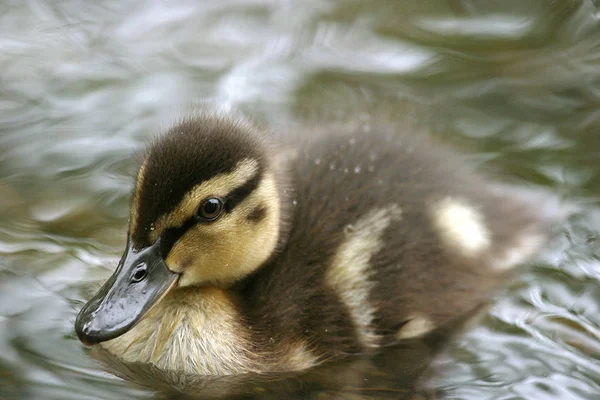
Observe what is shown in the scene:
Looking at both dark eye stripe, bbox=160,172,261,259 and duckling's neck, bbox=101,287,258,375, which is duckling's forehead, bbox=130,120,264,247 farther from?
duckling's neck, bbox=101,287,258,375

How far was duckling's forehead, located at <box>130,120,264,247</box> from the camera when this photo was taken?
2.74 m

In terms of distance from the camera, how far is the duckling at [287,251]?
2.77 meters

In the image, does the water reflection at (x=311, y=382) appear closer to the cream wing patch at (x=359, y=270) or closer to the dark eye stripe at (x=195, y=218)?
the cream wing patch at (x=359, y=270)

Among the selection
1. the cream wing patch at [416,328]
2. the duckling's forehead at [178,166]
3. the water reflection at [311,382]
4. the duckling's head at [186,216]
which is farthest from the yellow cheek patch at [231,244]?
the cream wing patch at [416,328]

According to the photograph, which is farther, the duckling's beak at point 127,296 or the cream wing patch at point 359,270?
the cream wing patch at point 359,270

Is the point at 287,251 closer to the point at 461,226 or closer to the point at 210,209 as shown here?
the point at 210,209

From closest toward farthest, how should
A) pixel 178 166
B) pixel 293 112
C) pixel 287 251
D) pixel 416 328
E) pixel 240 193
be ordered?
pixel 178 166, pixel 240 193, pixel 287 251, pixel 416 328, pixel 293 112

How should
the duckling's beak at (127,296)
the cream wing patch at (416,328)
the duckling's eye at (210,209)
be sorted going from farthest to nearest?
the cream wing patch at (416,328) → the duckling's eye at (210,209) → the duckling's beak at (127,296)

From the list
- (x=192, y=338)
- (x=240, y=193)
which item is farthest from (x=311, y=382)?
(x=240, y=193)

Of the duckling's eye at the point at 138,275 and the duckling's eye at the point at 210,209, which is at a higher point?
the duckling's eye at the point at 210,209

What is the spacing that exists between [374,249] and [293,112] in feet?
3.79

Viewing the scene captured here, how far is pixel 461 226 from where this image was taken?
3.21m

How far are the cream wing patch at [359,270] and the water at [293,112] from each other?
0.13 meters

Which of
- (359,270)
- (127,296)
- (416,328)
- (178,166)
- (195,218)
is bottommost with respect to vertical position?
(416,328)
